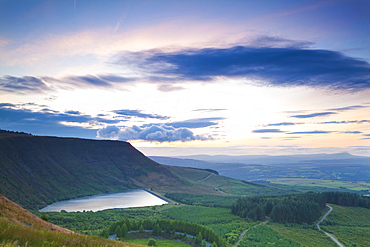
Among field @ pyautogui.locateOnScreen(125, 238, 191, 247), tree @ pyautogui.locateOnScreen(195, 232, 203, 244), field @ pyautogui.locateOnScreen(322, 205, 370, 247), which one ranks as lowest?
field @ pyautogui.locateOnScreen(322, 205, 370, 247)

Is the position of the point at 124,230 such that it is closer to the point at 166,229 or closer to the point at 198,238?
the point at 166,229

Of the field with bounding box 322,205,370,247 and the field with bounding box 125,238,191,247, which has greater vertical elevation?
the field with bounding box 125,238,191,247

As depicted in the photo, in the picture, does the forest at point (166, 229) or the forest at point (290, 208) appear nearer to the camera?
the forest at point (166, 229)

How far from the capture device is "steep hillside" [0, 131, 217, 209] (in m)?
107

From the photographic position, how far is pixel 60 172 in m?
143

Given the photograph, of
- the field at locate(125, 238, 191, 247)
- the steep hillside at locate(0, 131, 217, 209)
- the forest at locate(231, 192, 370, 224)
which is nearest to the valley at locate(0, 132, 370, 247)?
the steep hillside at locate(0, 131, 217, 209)

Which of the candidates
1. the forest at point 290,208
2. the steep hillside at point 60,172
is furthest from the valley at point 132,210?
the forest at point 290,208

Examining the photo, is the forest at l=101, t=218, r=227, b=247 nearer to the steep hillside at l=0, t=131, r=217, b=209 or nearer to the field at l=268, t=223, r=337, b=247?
the field at l=268, t=223, r=337, b=247

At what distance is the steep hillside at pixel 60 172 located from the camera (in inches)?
4220

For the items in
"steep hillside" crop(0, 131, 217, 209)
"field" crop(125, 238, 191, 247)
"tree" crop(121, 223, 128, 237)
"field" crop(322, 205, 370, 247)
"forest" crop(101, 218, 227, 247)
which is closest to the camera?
"field" crop(125, 238, 191, 247)

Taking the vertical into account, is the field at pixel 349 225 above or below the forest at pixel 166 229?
below

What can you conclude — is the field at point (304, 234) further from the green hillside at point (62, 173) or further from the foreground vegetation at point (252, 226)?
the green hillside at point (62, 173)

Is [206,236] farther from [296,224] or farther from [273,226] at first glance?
[296,224]

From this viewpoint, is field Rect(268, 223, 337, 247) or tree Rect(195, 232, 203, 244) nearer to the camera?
tree Rect(195, 232, 203, 244)
